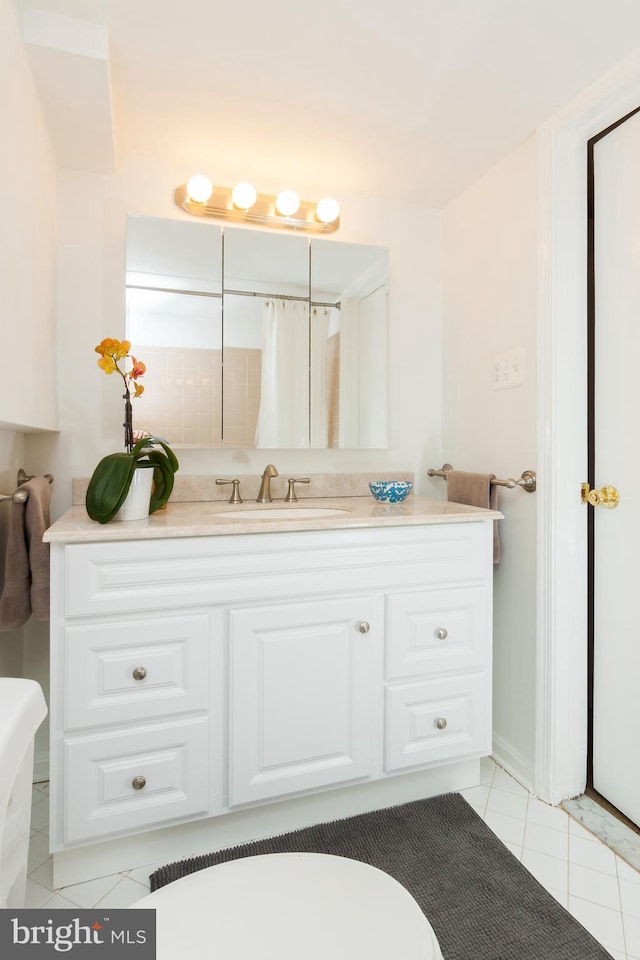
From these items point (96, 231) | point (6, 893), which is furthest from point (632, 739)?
point (96, 231)

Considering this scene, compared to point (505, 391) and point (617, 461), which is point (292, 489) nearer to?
point (505, 391)

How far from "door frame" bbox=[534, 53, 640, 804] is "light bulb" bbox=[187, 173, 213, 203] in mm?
1107

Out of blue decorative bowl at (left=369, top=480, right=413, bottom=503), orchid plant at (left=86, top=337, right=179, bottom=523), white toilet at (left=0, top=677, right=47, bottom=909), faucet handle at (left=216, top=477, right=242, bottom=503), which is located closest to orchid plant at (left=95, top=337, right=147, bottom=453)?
orchid plant at (left=86, top=337, right=179, bottom=523)

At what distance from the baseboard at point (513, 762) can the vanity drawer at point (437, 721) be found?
188 mm

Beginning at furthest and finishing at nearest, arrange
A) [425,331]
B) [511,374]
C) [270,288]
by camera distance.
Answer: [425,331], [270,288], [511,374]

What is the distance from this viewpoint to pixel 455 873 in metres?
1.38

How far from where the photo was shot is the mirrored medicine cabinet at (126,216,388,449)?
1852 millimetres

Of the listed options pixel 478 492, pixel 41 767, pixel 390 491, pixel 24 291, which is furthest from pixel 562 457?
pixel 41 767

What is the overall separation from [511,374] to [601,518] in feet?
1.84

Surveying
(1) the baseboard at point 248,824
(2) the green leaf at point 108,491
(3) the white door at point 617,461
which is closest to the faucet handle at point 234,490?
(2) the green leaf at point 108,491

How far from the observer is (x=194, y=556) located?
135cm

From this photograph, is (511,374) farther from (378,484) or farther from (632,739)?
(632,739)

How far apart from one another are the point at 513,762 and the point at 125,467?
161 cm

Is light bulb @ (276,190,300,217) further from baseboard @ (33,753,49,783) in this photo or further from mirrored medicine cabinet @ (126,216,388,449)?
baseboard @ (33,753,49,783)
